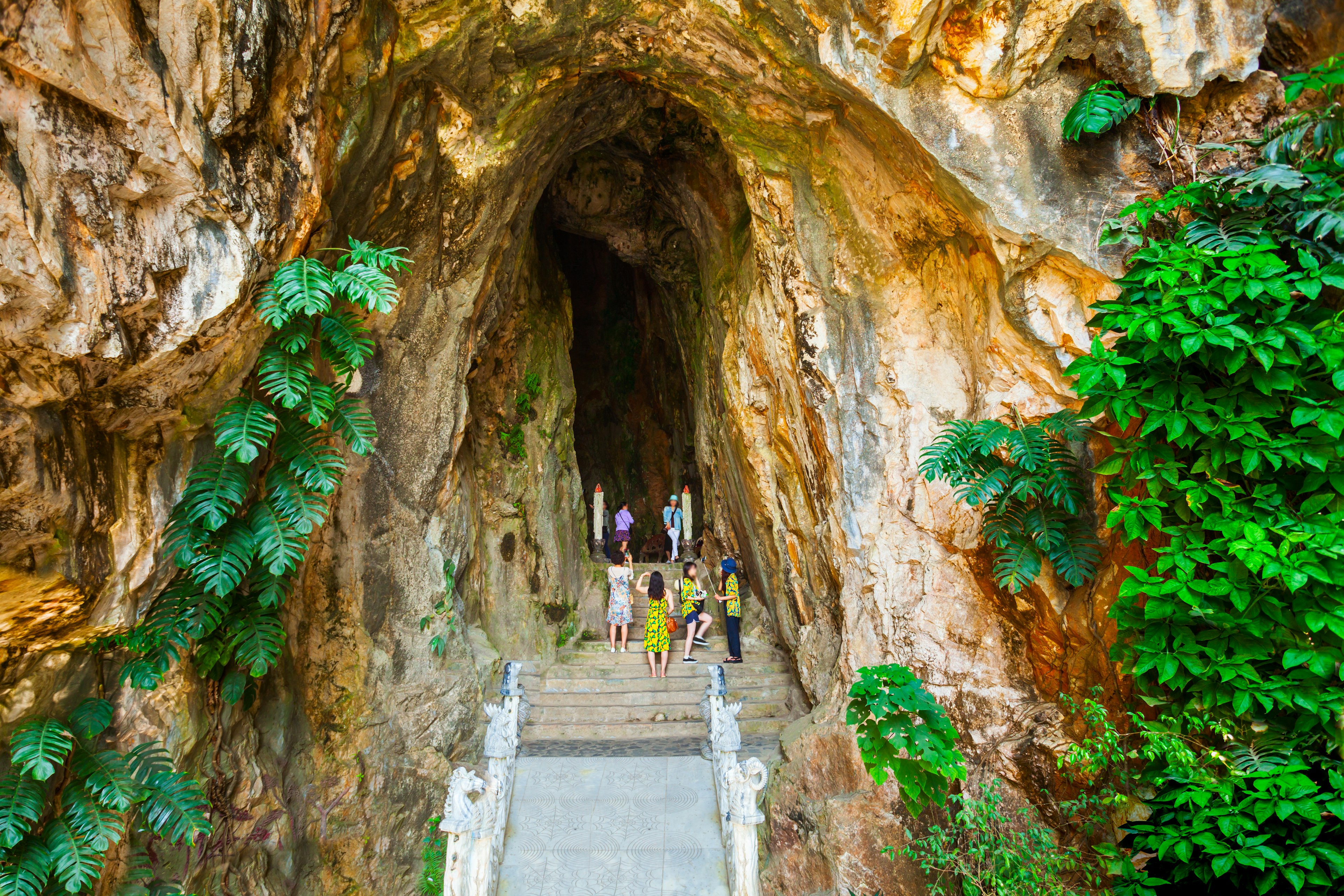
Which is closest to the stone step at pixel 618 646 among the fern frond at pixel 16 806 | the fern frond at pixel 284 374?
the fern frond at pixel 284 374

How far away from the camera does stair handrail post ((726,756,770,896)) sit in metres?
4.91

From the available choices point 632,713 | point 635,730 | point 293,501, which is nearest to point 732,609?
point 632,713

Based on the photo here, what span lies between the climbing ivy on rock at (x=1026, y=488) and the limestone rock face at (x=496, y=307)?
1.18ft

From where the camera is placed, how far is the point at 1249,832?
132 inches

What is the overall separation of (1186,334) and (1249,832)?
2381mm

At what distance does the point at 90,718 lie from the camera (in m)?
3.94

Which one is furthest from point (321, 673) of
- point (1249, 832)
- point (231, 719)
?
point (1249, 832)

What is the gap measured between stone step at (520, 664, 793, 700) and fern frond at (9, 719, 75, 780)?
15.6ft

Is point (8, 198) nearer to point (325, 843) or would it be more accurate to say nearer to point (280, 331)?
point (280, 331)

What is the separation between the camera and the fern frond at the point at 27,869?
3.51 meters

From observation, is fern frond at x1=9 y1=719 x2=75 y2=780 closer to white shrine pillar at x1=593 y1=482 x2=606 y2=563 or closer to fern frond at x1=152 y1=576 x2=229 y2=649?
fern frond at x1=152 y1=576 x2=229 y2=649

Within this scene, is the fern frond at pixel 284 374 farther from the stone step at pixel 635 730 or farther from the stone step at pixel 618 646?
the stone step at pixel 618 646

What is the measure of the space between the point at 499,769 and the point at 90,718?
285 cm

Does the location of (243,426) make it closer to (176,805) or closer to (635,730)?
→ (176,805)
